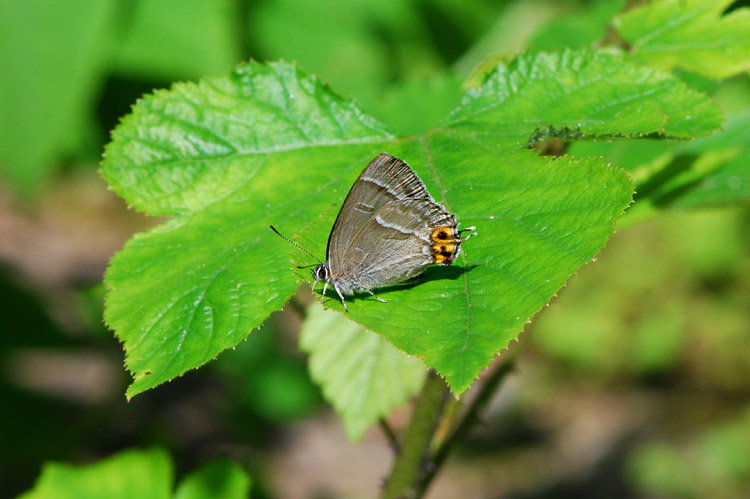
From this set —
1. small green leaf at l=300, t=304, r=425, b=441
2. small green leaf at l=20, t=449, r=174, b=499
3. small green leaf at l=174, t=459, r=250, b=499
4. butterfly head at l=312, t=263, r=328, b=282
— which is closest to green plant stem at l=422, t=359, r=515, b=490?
small green leaf at l=300, t=304, r=425, b=441

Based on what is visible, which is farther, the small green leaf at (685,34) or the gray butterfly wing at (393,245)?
the small green leaf at (685,34)

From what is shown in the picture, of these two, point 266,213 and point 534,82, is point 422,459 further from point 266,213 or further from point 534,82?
point 534,82

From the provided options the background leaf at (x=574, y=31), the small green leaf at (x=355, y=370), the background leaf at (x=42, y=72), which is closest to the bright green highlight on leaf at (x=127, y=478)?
the small green leaf at (x=355, y=370)

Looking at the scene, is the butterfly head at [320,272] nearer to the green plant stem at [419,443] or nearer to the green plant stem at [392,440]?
the green plant stem at [419,443]

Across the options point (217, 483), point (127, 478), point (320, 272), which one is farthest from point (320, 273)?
point (127, 478)

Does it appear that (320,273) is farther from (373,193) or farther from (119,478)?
(119,478)

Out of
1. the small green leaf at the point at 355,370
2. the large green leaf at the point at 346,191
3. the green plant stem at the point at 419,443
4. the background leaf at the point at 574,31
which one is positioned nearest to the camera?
the large green leaf at the point at 346,191

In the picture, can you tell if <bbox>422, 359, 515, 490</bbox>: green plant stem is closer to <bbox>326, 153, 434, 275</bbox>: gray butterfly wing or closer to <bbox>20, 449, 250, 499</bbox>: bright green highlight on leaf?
<bbox>326, 153, 434, 275</bbox>: gray butterfly wing
